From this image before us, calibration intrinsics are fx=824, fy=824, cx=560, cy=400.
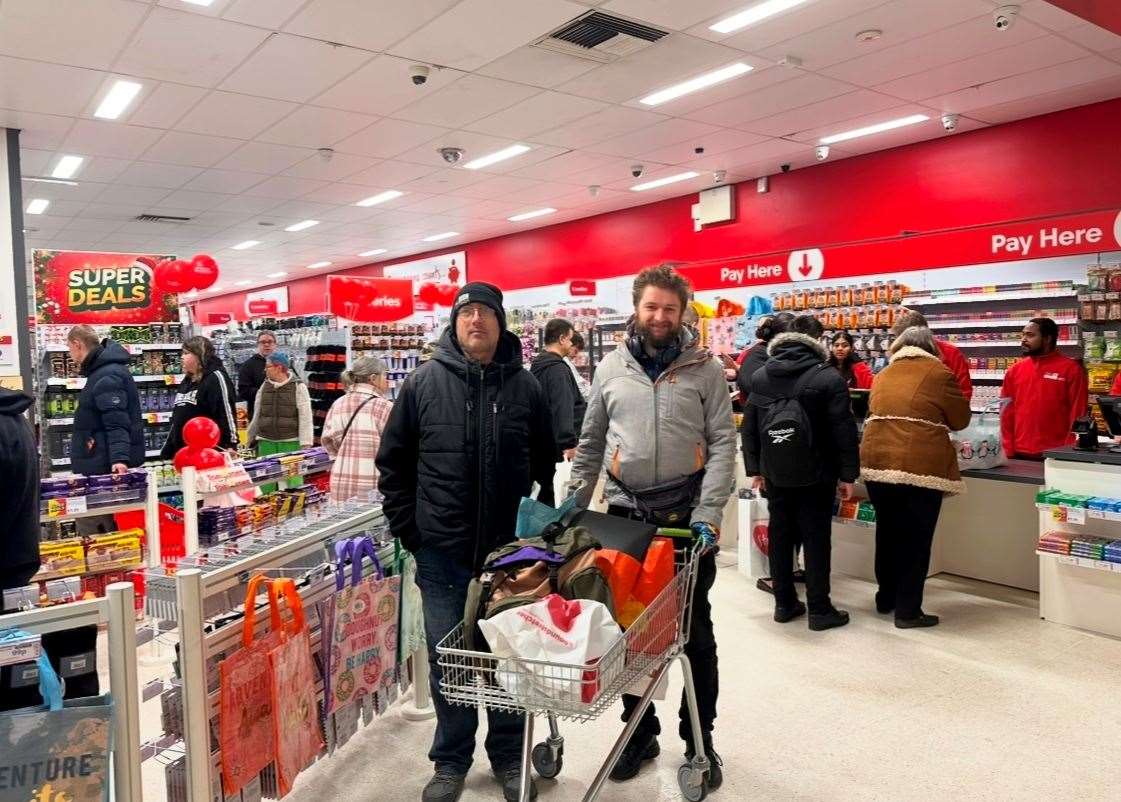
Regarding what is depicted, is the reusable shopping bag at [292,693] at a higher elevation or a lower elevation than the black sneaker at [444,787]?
higher

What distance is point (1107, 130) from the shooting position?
7020mm

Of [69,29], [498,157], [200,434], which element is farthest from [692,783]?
[498,157]

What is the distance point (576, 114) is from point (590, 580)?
5.78 metres

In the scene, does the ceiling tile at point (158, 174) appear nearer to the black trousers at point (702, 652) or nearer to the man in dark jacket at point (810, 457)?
the man in dark jacket at point (810, 457)

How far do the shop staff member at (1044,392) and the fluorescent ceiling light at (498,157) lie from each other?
4.81 meters

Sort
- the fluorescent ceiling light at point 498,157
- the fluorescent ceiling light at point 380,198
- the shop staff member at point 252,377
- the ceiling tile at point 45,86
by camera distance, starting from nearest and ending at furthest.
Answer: the ceiling tile at point 45,86, the fluorescent ceiling light at point 498,157, the shop staff member at point 252,377, the fluorescent ceiling light at point 380,198

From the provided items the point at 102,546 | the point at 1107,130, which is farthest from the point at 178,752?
the point at 1107,130

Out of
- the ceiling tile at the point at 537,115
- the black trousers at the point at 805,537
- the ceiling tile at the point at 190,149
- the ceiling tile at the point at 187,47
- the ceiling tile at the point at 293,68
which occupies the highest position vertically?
the ceiling tile at the point at 537,115

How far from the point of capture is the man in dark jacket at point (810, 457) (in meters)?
4.22

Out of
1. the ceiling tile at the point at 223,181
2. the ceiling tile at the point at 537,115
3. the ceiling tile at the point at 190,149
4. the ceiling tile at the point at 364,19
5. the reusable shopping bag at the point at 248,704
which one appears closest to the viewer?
the reusable shopping bag at the point at 248,704

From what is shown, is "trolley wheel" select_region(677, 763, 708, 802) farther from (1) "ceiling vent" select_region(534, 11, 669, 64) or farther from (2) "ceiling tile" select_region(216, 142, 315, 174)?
(2) "ceiling tile" select_region(216, 142, 315, 174)

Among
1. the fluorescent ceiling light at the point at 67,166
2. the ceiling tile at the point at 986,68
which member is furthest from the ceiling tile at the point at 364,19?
the fluorescent ceiling light at the point at 67,166

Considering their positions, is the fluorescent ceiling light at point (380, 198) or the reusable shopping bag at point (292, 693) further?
the fluorescent ceiling light at point (380, 198)

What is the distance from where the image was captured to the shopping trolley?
184 cm
